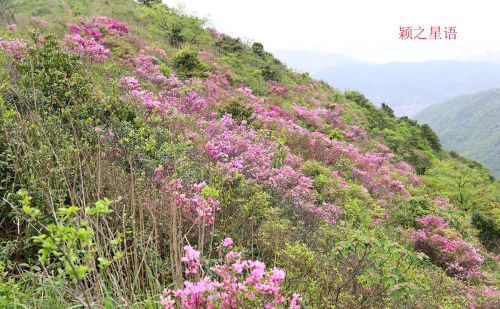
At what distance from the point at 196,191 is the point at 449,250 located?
23.3 feet

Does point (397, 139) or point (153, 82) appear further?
point (397, 139)

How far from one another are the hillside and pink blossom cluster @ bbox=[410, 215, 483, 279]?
0.05 metres

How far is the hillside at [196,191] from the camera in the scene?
2814 millimetres

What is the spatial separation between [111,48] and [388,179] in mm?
10922

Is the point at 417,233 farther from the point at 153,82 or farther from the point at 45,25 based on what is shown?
the point at 45,25

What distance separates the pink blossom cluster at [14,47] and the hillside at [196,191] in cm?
6

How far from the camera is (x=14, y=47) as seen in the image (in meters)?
8.62

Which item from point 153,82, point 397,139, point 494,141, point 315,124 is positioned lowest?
point 494,141

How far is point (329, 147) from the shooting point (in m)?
14.2

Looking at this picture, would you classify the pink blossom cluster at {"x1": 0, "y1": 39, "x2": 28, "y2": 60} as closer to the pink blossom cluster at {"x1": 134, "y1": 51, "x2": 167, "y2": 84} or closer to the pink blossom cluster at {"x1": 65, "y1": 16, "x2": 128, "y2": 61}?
the pink blossom cluster at {"x1": 65, "y1": 16, "x2": 128, "y2": 61}

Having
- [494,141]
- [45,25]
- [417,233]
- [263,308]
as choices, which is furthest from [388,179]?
[494,141]

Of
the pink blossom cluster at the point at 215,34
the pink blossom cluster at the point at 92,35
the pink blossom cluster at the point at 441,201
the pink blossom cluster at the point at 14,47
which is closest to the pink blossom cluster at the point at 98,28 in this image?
the pink blossom cluster at the point at 92,35

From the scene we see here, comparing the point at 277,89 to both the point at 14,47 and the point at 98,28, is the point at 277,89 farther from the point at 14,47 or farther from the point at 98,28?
the point at 14,47

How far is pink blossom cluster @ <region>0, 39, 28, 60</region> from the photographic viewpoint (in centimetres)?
834
